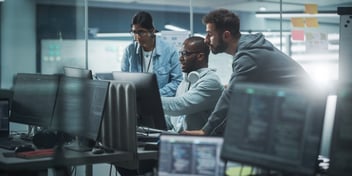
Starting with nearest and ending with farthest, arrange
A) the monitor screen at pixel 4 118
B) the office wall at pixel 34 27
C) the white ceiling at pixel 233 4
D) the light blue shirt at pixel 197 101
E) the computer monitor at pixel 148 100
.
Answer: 1. the computer monitor at pixel 148 100
2. the light blue shirt at pixel 197 101
3. the monitor screen at pixel 4 118
4. the office wall at pixel 34 27
5. the white ceiling at pixel 233 4

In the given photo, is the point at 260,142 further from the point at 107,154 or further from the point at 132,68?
the point at 132,68

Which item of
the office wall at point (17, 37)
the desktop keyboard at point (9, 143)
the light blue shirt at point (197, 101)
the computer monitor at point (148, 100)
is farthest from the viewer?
the office wall at point (17, 37)

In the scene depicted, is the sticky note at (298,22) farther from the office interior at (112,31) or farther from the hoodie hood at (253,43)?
the hoodie hood at (253,43)

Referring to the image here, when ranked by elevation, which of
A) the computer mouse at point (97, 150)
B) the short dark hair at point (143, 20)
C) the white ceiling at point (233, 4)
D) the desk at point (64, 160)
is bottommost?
the desk at point (64, 160)

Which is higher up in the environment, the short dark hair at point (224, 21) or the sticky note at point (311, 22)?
the sticky note at point (311, 22)

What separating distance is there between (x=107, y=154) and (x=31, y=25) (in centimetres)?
476

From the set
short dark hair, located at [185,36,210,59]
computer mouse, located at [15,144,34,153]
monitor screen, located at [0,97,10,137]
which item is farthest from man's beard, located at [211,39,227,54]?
monitor screen, located at [0,97,10,137]

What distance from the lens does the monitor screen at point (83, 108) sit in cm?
251

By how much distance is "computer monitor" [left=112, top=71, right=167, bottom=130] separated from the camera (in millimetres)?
2743

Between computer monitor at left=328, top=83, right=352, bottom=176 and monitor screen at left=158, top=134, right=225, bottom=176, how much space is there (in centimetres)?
38

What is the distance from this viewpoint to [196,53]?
3.07 m

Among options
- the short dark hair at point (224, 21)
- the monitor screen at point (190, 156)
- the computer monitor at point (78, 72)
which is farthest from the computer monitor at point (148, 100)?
the monitor screen at point (190, 156)

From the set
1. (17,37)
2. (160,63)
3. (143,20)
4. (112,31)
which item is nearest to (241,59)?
(143,20)

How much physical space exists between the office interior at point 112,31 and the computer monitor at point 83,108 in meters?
0.70
